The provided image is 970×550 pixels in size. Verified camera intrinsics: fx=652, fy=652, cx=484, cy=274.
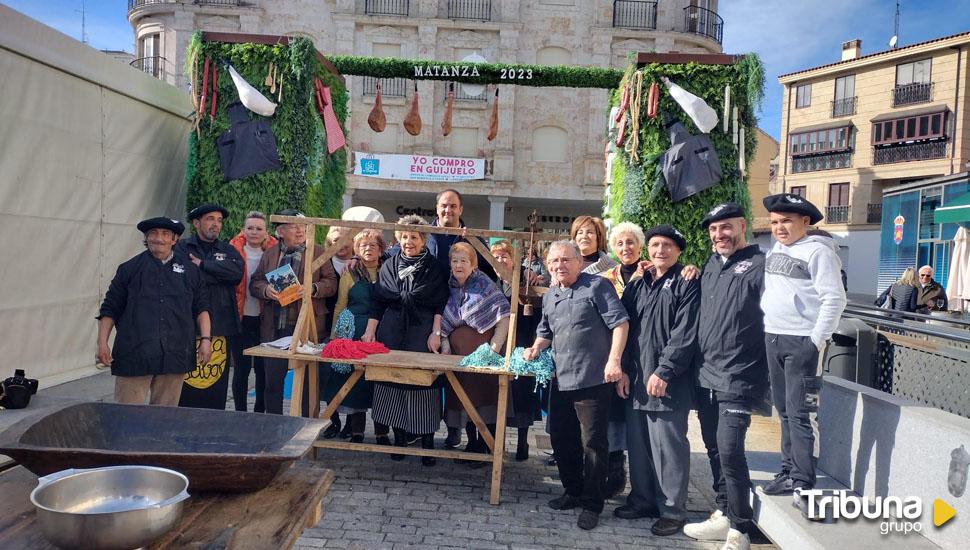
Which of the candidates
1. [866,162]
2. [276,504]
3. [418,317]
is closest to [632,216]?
[418,317]

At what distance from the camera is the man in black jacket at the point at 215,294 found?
504cm

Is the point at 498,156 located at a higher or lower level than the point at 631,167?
higher

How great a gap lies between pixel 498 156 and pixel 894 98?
20.2m

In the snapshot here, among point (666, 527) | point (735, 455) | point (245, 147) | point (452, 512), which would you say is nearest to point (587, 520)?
point (666, 527)

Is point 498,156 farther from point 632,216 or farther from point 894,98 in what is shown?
point 894,98

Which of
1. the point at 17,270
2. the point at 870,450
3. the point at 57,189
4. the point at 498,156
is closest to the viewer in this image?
the point at 870,450

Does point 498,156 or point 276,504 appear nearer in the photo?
point 276,504

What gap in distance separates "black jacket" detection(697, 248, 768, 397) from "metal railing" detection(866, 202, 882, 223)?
31346mm

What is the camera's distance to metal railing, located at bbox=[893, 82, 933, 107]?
96.6 feet

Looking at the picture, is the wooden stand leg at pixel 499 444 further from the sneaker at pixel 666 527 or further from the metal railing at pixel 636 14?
the metal railing at pixel 636 14

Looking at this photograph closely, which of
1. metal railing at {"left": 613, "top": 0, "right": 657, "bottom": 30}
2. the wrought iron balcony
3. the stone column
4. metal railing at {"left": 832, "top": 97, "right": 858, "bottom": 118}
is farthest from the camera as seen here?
metal railing at {"left": 832, "top": 97, "right": 858, "bottom": 118}

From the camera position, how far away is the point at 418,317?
505 cm

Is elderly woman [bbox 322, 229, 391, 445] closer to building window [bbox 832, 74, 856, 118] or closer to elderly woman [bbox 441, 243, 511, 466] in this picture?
elderly woman [bbox 441, 243, 511, 466]

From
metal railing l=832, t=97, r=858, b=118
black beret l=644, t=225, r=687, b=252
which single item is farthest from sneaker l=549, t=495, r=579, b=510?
metal railing l=832, t=97, r=858, b=118
